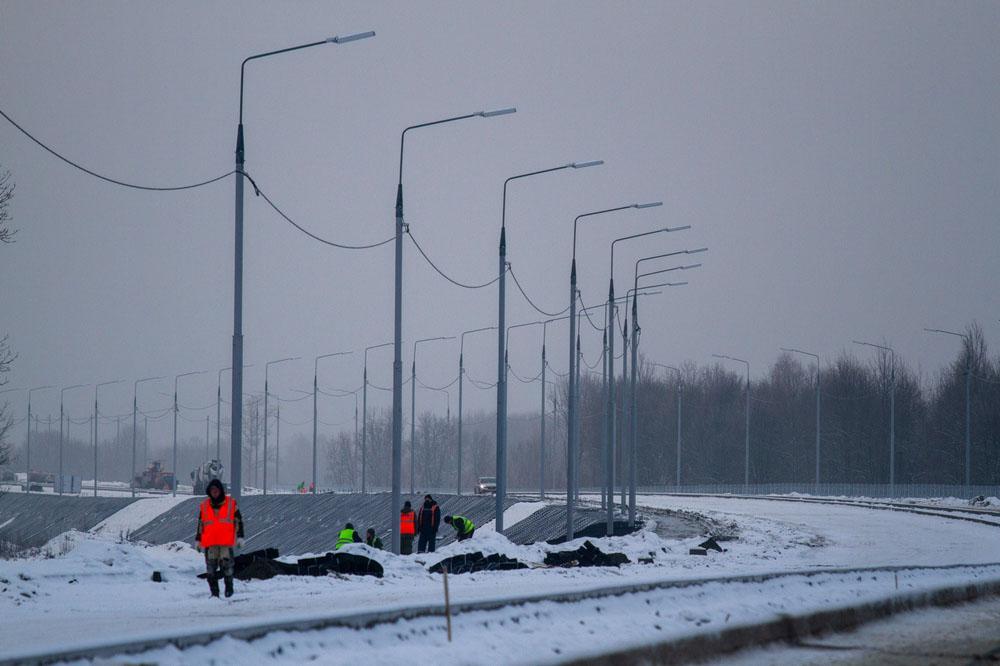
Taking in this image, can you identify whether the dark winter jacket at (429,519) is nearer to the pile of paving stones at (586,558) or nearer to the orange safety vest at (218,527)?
the pile of paving stones at (586,558)

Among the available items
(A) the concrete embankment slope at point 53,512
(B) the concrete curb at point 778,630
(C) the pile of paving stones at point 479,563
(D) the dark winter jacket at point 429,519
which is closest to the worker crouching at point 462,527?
(D) the dark winter jacket at point 429,519

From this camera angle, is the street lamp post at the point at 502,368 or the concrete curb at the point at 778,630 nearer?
the concrete curb at the point at 778,630

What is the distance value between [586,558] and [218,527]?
1127 centimetres

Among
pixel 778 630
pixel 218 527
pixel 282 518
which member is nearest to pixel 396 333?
pixel 218 527

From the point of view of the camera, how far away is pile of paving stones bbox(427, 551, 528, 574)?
24719 mm

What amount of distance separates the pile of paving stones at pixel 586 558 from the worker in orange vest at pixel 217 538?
34.0 ft

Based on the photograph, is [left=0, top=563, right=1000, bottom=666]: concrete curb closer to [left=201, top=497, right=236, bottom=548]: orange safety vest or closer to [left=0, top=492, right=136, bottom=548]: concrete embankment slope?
[left=201, top=497, right=236, bottom=548]: orange safety vest

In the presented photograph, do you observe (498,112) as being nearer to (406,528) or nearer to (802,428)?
(406,528)

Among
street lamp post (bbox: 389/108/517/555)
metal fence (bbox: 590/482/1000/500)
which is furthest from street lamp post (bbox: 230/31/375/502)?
metal fence (bbox: 590/482/1000/500)


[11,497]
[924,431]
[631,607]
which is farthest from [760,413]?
[631,607]

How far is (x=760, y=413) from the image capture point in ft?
386

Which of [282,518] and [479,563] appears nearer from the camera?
[479,563]

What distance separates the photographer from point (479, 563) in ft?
81.4

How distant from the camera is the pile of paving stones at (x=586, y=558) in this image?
26.5m
